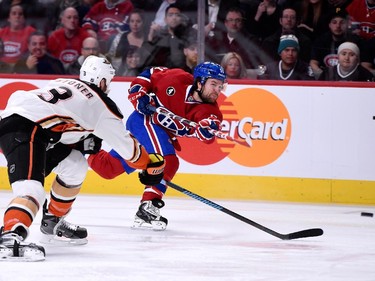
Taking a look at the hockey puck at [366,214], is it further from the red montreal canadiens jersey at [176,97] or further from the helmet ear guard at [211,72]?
the helmet ear guard at [211,72]

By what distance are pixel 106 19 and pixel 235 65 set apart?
1046 mm

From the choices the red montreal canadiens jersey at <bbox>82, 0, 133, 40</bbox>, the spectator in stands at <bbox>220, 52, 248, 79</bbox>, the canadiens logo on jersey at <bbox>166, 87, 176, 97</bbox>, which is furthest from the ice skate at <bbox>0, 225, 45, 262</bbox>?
the red montreal canadiens jersey at <bbox>82, 0, 133, 40</bbox>

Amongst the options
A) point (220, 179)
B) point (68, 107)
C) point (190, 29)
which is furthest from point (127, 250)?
point (190, 29)

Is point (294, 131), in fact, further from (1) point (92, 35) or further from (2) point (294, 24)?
(1) point (92, 35)

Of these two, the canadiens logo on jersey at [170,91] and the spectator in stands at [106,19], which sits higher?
the spectator in stands at [106,19]

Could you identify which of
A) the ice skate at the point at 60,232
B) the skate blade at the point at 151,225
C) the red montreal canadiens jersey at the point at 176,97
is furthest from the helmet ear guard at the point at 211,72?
the ice skate at the point at 60,232

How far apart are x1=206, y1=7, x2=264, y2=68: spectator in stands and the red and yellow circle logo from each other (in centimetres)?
23

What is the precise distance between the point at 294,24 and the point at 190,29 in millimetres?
741

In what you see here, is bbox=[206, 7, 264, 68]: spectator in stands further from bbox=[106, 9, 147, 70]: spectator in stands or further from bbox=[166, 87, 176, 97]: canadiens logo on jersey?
bbox=[166, 87, 176, 97]: canadiens logo on jersey

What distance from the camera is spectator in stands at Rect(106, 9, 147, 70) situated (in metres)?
6.71

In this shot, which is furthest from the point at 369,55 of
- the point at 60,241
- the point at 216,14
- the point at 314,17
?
the point at 60,241

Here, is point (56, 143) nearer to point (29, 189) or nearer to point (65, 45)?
point (29, 189)

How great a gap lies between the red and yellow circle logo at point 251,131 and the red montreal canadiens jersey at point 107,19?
0.96 metres

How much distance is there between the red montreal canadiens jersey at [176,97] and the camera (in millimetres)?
5188
